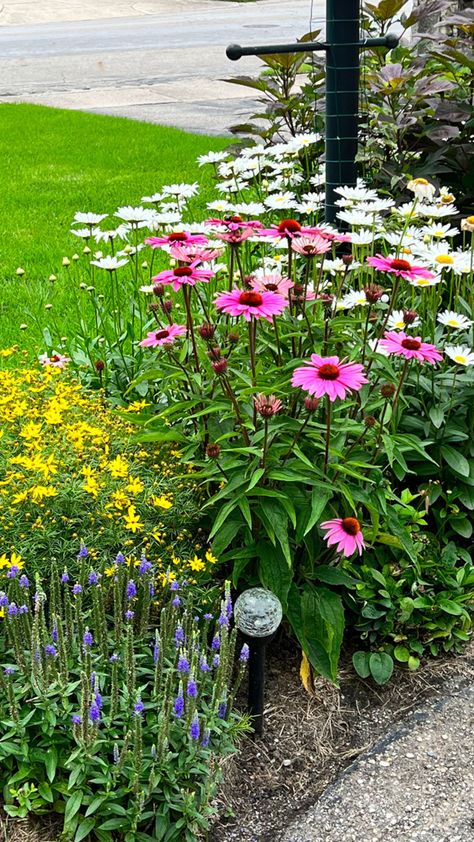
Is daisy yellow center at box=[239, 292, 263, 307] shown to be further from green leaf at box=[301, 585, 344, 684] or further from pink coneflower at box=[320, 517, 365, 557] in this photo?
green leaf at box=[301, 585, 344, 684]

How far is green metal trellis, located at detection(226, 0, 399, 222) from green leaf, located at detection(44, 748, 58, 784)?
211 centimetres

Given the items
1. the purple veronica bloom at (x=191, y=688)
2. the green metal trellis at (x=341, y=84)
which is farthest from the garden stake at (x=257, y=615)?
the green metal trellis at (x=341, y=84)

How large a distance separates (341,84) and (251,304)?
Answer: 1508mm

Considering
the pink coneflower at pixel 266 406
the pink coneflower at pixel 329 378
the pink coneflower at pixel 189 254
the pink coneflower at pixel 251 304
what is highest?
the pink coneflower at pixel 189 254

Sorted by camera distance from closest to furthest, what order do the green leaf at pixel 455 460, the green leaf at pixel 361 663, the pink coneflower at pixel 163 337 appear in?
the pink coneflower at pixel 163 337, the green leaf at pixel 361 663, the green leaf at pixel 455 460

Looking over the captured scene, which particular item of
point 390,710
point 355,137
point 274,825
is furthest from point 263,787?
point 355,137

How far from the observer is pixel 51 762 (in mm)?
2002

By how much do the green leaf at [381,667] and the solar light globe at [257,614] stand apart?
48cm

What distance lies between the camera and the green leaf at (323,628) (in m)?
2.36

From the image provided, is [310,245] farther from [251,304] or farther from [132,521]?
[132,521]

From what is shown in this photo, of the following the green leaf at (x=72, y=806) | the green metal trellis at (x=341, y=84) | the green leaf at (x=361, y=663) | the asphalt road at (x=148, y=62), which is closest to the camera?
the green leaf at (x=72, y=806)

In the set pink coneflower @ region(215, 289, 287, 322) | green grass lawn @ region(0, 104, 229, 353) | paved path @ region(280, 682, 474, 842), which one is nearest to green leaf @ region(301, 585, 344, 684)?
paved path @ region(280, 682, 474, 842)

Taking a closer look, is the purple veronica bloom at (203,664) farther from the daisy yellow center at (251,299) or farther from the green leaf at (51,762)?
the daisy yellow center at (251,299)

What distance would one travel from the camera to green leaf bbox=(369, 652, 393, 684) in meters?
2.48
